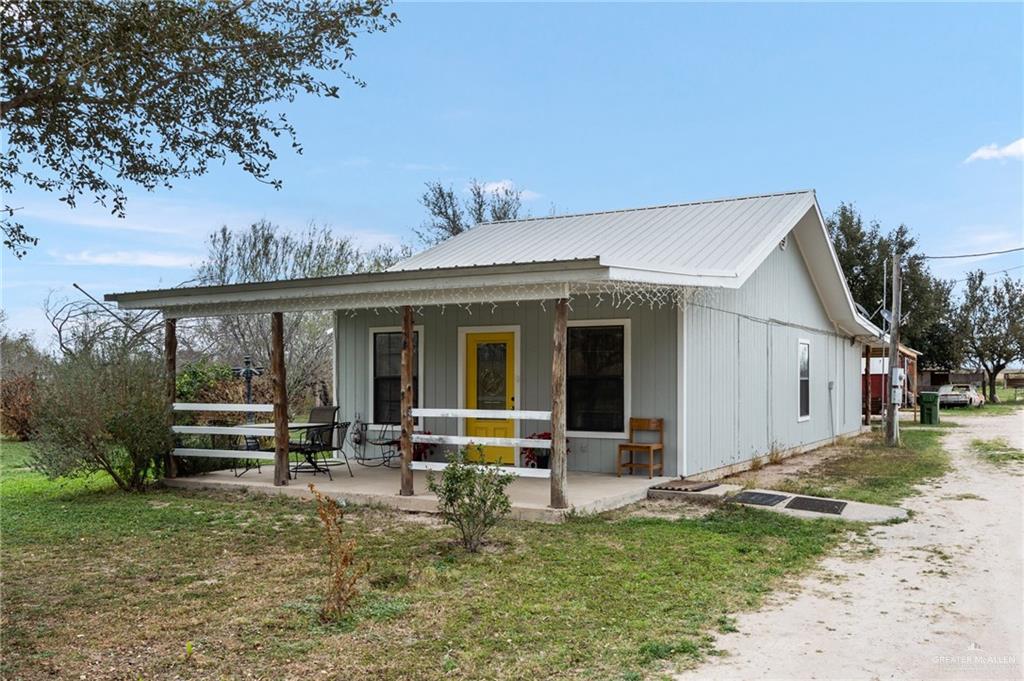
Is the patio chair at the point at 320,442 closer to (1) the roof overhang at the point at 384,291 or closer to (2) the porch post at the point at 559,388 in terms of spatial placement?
(1) the roof overhang at the point at 384,291

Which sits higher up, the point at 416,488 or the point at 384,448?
the point at 384,448

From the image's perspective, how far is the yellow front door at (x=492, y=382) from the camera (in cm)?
1075

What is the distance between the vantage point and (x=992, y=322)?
38.4m

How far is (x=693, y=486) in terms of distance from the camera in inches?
365

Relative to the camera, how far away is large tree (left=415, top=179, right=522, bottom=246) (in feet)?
103

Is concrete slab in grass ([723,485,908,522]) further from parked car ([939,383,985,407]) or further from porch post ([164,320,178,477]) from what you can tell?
parked car ([939,383,985,407])

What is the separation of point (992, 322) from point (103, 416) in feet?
132

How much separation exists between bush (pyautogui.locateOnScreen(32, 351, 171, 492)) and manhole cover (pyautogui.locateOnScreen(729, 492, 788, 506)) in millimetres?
6880

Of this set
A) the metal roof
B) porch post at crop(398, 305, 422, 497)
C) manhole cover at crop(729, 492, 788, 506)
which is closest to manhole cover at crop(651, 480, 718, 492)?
manhole cover at crop(729, 492, 788, 506)

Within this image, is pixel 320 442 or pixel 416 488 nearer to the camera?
pixel 416 488

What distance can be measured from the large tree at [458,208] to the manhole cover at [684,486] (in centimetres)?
2266

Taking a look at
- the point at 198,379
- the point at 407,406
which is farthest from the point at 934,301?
the point at 407,406

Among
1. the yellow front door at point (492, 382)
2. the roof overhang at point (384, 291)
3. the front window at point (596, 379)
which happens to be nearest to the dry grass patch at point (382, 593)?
the roof overhang at point (384, 291)

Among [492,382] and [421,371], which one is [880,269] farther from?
[421,371]
